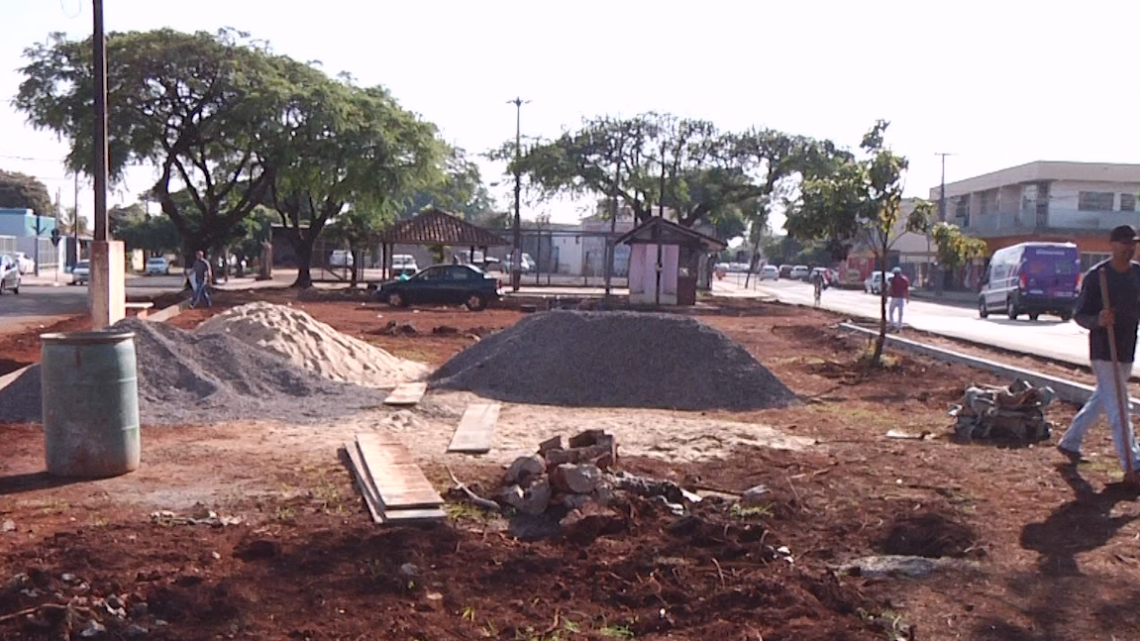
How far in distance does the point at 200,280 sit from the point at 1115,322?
24893 millimetres

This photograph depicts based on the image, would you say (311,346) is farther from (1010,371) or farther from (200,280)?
(200,280)

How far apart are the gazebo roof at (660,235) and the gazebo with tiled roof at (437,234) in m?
10.6

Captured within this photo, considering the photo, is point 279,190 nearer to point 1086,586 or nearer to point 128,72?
point 128,72

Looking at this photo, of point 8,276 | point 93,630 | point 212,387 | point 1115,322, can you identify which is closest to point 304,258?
point 8,276

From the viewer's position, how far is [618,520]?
6.66m

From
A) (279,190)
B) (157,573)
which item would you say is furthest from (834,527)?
(279,190)

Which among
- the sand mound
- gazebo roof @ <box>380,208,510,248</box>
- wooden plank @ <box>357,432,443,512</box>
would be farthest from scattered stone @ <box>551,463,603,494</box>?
gazebo roof @ <box>380,208,510,248</box>

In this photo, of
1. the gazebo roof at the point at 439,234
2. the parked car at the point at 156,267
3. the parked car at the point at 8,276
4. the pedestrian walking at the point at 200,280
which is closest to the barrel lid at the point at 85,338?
the pedestrian walking at the point at 200,280

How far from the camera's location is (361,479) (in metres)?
7.98

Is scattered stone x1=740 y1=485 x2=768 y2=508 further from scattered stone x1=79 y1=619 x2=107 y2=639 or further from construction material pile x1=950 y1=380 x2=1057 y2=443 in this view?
scattered stone x1=79 y1=619 x2=107 y2=639

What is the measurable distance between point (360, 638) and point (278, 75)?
3666 centimetres

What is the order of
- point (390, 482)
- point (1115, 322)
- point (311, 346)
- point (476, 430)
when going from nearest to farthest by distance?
point (390, 482) → point (1115, 322) → point (476, 430) → point (311, 346)

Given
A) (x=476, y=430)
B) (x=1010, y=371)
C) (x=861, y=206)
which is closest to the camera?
(x=476, y=430)

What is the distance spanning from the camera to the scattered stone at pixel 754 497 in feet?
24.9
